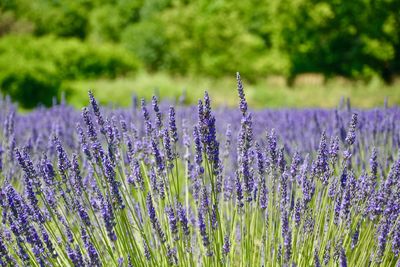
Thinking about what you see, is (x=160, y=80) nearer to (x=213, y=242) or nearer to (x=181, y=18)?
(x=181, y=18)

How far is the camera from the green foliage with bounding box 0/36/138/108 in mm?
12219

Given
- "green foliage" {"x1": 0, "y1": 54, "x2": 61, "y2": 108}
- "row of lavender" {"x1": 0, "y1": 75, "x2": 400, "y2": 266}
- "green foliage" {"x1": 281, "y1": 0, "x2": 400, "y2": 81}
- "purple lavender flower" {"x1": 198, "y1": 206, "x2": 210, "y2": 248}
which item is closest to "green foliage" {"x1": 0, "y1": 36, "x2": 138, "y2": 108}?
"green foliage" {"x1": 0, "y1": 54, "x2": 61, "y2": 108}

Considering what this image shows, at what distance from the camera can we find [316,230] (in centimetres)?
185

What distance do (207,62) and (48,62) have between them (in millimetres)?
5663

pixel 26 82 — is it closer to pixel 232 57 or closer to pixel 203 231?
pixel 232 57

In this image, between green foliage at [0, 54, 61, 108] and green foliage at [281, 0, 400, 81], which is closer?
green foliage at [0, 54, 61, 108]

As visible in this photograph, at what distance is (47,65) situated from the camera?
1436 centimetres

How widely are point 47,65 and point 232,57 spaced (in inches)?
258

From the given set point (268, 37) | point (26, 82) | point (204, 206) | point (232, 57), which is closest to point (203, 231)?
point (204, 206)

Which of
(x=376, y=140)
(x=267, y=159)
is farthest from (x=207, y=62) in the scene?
(x=267, y=159)

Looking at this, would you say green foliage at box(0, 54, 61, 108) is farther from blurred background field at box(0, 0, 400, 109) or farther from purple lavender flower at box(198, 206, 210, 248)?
purple lavender flower at box(198, 206, 210, 248)

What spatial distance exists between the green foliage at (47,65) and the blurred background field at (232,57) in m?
0.03

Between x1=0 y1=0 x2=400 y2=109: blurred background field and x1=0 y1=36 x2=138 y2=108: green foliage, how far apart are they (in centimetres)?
3

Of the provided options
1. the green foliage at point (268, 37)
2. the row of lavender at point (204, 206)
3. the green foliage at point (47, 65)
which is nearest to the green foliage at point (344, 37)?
the green foliage at point (268, 37)
